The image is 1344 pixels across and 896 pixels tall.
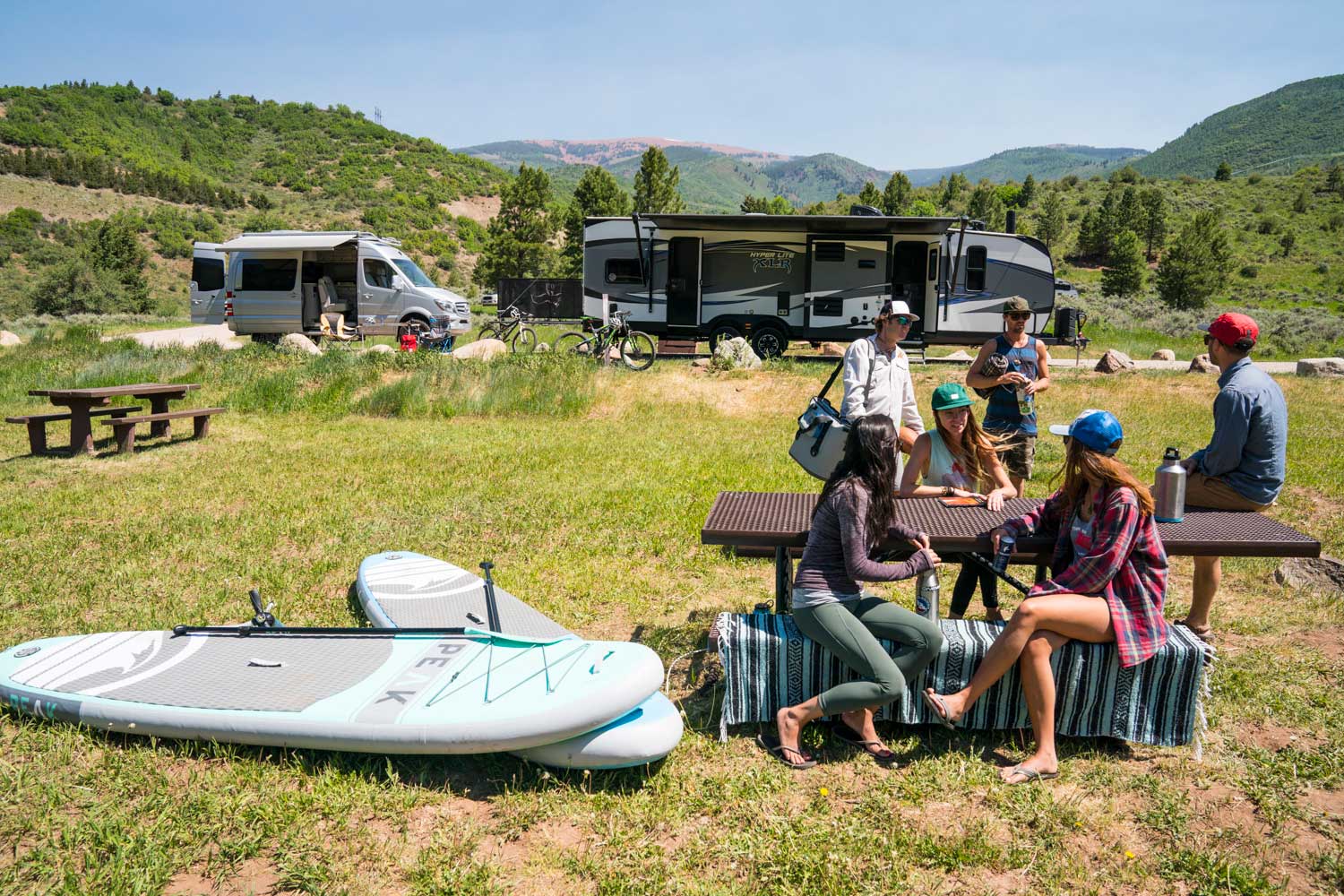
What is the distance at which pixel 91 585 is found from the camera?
506 cm

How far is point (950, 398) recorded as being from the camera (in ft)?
14.1

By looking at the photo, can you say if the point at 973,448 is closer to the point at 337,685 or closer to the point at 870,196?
the point at 337,685

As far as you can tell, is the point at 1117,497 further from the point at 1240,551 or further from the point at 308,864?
the point at 308,864

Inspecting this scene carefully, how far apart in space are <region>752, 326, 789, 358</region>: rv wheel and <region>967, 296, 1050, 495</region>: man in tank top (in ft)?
36.4

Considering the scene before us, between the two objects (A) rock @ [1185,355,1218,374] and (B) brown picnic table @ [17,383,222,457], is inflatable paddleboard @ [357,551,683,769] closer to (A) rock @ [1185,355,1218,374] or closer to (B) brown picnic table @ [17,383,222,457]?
(B) brown picnic table @ [17,383,222,457]

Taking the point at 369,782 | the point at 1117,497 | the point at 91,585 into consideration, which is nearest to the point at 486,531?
the point at 91,585

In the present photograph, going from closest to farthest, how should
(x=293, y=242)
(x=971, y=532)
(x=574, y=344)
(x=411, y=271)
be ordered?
(x=971, y=532) < (x=574, y=344) < (x=293, y=242) < (x=411, y=271)

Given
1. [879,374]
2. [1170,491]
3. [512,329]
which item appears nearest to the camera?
[1170,491]

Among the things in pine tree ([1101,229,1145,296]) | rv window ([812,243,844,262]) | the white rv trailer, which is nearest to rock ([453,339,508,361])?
the white rv trailer

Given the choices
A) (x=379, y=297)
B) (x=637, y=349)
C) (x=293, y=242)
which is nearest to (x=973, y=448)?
(x=637, y=349)

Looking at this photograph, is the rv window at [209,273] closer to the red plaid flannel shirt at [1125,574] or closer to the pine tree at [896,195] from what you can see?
the red plaid flannel shirt at [1125,574]

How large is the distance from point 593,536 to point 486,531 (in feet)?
2.47

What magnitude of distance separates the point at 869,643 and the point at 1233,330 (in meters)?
2.31

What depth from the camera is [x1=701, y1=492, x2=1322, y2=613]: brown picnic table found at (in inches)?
142
